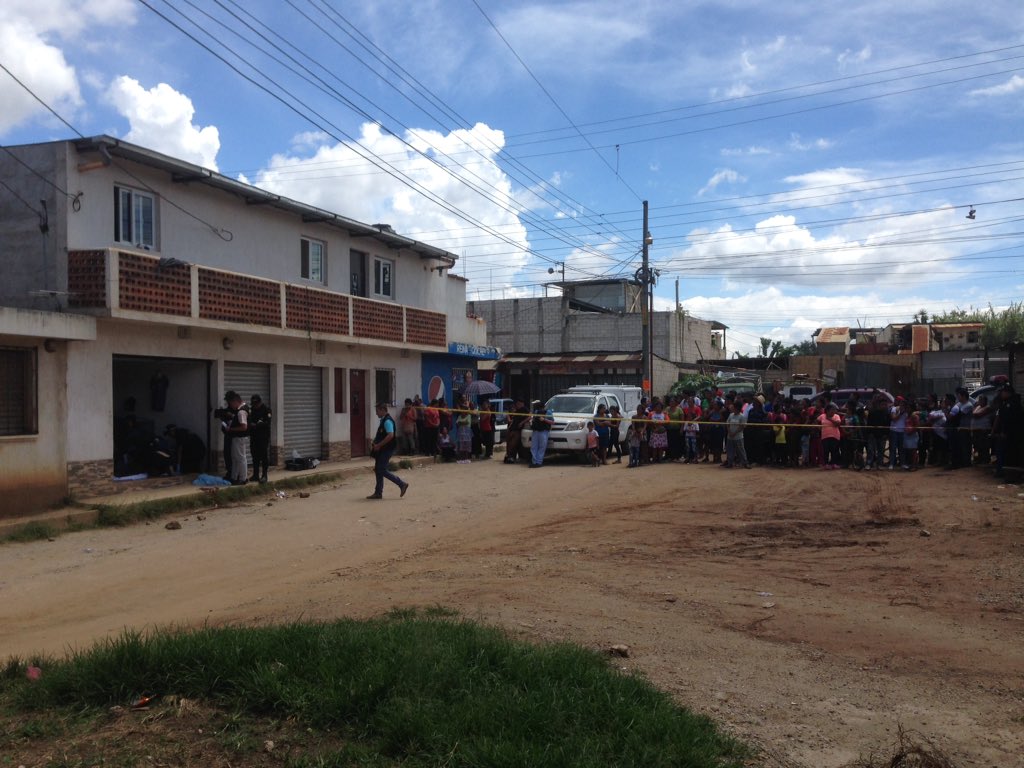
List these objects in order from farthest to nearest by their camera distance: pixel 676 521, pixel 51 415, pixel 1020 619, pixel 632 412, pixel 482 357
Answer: pixel 482 357 < pixel 632 412 < pixel 51 415 < pixel 676 521 < pixel 1020 619

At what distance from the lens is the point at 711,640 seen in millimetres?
7016

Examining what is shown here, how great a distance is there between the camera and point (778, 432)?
20.9 metres

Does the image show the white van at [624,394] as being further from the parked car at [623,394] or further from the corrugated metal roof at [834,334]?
the corrugated metal roof at [834,334]

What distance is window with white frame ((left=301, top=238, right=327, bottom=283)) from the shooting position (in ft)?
74.9

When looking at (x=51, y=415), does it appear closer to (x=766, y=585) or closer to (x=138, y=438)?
(x=138, y=438)

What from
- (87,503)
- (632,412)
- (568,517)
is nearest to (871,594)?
(568,517)

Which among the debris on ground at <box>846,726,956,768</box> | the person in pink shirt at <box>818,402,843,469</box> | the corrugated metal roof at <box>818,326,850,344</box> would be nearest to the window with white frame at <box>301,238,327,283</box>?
the person in pink shirt at <box>818,402,843,469</box>

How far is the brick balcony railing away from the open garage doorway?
1571 mm

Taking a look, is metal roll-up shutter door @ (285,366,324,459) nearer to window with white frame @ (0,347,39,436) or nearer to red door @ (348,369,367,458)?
red door @ (348,369,367,458)

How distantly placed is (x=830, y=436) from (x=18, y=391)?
16.5m

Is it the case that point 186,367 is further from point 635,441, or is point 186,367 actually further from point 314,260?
point 635,441

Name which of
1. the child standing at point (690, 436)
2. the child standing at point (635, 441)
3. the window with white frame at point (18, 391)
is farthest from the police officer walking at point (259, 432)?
the child standing at point (690, 436)

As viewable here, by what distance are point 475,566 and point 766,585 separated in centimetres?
326

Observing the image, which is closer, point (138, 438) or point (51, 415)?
point (51, 415)
